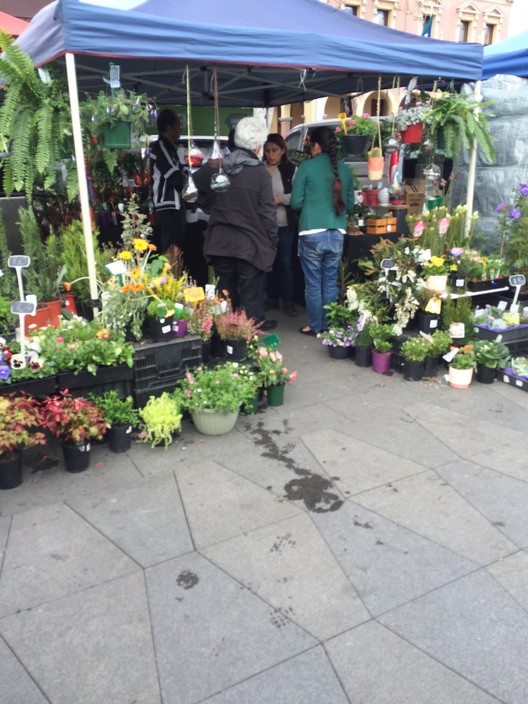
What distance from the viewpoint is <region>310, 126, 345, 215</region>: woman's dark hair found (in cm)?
536

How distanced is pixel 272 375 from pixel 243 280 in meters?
1.06

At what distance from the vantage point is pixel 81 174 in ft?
13.0

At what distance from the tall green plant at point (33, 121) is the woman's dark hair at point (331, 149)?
2.32m

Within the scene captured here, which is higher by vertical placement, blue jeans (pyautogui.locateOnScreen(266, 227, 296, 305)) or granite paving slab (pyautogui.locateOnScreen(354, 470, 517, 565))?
blue jeans (pyautogui.locateOnScreen(266, 227, 296, 305))

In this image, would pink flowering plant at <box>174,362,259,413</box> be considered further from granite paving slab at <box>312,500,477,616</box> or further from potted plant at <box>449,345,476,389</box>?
potted plant at <box>449,345,476,389</box>

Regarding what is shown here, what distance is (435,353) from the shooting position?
16.3 ft

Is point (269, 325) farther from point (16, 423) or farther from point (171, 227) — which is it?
point (16, 423)

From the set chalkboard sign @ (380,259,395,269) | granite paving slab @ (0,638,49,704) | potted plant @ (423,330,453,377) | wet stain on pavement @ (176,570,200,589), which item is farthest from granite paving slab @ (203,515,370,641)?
chalkboard sign @ (380,259,395,269)

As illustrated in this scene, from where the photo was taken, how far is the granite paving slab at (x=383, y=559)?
2555 millimetres

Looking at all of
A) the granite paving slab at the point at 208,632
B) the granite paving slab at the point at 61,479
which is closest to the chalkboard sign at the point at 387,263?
the granite paving slab at the point at 61,479

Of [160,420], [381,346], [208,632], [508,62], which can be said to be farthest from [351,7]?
[208,632]

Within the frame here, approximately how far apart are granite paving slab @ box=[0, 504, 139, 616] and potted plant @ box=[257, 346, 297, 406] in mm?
1751

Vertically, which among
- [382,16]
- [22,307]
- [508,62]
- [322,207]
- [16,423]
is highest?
[382,16]

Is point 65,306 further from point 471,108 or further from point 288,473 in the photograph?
point 471,108
